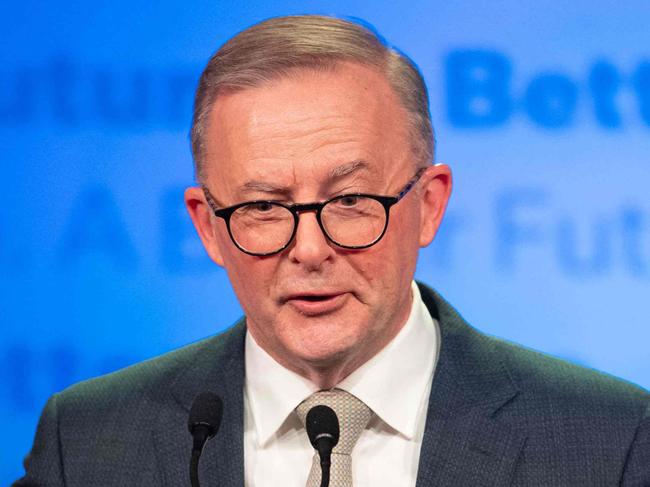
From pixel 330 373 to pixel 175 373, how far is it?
43cm

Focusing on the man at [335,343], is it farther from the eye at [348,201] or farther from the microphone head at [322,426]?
the microphone head at [322,426]

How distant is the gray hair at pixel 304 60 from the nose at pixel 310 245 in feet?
1.08

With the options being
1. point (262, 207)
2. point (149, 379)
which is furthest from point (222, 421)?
point (262, 207)

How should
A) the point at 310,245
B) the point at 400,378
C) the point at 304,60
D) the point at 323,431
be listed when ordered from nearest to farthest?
1. the point at 323,431
2. the point at 310,245
3. the point at 304,60
4. the point at 400,378

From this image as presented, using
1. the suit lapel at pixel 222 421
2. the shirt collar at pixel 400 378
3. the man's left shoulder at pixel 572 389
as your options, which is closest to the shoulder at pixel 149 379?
the suit lapel at pixel 222 421

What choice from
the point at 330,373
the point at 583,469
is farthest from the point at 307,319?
the point at 583,469

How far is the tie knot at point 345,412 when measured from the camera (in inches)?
91.1

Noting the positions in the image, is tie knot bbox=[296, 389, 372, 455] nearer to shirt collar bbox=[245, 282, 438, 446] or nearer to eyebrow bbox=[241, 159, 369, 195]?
shirt collar bbox=[245, 282, 438, 446]

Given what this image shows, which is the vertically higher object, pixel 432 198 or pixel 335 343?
pixel 432 198

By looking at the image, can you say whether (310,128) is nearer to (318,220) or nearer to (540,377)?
(318,220)

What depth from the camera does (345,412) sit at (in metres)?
2.36

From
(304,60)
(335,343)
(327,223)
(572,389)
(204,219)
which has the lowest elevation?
(572,389)

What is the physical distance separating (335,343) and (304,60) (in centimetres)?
59

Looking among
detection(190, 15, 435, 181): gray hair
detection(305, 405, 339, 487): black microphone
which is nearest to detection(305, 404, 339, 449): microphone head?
detection(305, 405, 339, 487): black microphone
